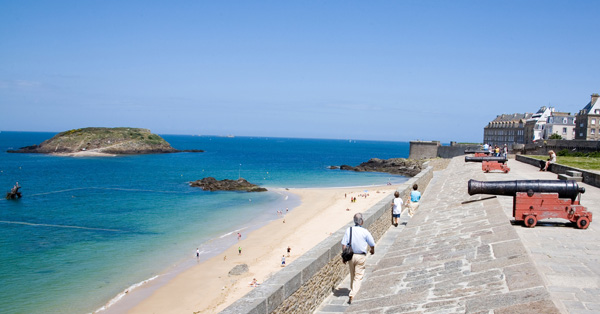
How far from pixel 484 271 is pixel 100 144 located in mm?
115500

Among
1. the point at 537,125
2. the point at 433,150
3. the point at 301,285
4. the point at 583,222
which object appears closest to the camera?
the point at 301,285

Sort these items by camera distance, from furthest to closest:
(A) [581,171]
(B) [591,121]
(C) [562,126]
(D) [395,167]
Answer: (D) [395,167] → (C) [562,126] → (B) [591,121] → (A) [581,171]

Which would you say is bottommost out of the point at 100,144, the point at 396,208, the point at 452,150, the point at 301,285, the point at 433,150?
the point at 100,144

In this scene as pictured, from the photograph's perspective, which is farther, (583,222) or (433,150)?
(433,150)

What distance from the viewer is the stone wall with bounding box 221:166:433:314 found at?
4922mm

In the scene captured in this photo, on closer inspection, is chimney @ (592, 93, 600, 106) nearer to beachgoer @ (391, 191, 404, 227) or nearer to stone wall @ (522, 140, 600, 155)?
stone wall @ (522, 140, 600, 155)

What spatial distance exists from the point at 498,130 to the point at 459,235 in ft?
273

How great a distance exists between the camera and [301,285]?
589cm

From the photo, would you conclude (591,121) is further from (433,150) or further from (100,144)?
(100,144)

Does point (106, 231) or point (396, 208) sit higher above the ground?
point (396, 208)

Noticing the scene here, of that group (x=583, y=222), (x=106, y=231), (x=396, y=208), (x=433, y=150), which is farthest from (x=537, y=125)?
(x=583, y=222)

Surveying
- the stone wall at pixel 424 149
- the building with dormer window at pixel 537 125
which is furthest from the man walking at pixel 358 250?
the building with dormer window at pixel 537 125

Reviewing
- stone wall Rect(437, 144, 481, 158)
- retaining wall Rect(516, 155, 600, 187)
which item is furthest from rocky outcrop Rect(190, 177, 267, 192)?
stone wall Rect(437, 144, 481, 158)

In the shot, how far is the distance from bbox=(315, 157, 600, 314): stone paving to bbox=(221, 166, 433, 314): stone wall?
264 millimetres
